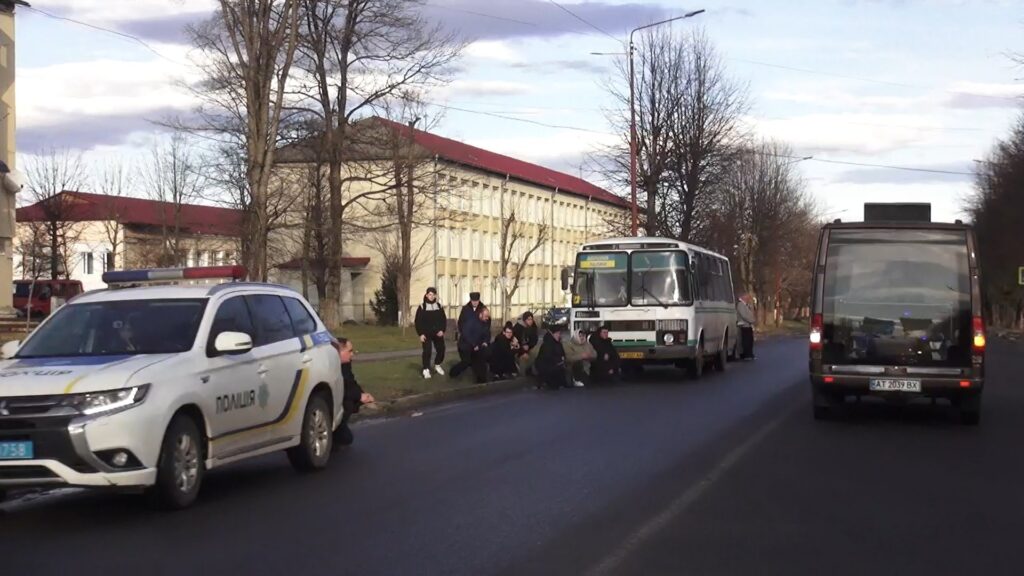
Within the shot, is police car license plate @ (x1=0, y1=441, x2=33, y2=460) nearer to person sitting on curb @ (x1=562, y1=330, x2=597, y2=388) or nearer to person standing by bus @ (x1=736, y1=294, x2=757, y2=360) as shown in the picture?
person sitting on curb @ (x1=562, y1=330, x2=597, y2=388)

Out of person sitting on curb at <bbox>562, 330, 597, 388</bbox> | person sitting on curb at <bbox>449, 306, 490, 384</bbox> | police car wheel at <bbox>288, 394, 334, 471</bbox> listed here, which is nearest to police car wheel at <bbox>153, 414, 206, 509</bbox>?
police car wheel at <bbox>288, 394, 334, 471</bbox>

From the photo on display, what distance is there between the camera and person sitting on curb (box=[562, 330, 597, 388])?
25.4m

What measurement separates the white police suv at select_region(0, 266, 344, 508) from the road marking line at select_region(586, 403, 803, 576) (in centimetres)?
354

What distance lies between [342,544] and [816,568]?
305 centimetres

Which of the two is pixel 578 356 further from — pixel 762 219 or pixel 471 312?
pixel 762 219

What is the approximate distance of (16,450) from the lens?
8.88 meters

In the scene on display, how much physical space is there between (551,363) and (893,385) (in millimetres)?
9320

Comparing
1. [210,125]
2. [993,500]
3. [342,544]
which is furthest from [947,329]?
[210,125]

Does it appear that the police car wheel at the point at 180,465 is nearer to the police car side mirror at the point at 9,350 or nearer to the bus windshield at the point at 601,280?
the police car side mirror at the point at 9,350

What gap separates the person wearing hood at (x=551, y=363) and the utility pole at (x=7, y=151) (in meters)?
25.0

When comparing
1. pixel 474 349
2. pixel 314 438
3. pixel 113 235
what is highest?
pixel 113 235

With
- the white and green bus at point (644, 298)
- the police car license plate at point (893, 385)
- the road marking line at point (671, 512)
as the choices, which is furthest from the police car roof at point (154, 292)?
the white and green bus at point (644, 298)

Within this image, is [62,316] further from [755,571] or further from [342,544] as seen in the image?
[755,571]

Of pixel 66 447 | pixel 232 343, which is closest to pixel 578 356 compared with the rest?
pixel 232 343
